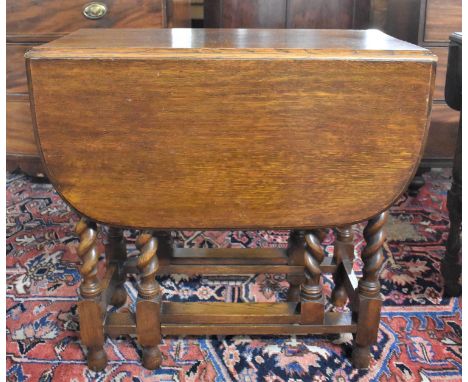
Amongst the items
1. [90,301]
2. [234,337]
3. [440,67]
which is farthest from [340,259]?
[440,67]

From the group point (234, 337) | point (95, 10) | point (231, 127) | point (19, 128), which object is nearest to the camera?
point (231, 127)

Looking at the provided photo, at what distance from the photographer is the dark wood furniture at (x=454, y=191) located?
1.40 meters

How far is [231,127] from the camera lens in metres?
1.06

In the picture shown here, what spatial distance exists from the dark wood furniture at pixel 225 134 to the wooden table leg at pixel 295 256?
269 mm

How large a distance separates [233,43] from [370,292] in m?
0.67

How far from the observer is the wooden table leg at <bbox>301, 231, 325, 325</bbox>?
125cm

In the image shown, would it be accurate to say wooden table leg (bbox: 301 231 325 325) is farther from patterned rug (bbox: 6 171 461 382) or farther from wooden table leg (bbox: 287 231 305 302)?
wooden table leg (bbox: 287 231 305 302)

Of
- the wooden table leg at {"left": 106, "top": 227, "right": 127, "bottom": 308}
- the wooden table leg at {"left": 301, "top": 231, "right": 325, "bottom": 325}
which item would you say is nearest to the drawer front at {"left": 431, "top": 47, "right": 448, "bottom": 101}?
the wooden table leg at {"left": 301, "top": 231, "right": 325, "bottom": 325}

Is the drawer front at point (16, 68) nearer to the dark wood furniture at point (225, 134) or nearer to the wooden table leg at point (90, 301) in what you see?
the dark wood furniture at point (225, 134)

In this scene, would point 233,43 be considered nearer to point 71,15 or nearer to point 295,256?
point 295,256

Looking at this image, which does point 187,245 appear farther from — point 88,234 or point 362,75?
point 362,75

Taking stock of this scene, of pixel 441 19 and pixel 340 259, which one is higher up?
pixel 441 19

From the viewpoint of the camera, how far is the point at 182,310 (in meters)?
1.29

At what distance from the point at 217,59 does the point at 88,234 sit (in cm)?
51
